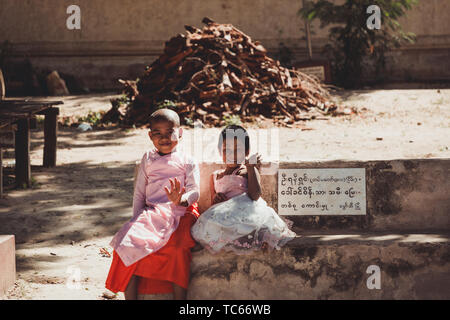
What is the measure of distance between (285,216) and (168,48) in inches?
287

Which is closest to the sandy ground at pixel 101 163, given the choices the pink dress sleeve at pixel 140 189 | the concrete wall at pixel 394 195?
the concrete wall at pixel 394 195

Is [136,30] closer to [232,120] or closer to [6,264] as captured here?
[232,120]

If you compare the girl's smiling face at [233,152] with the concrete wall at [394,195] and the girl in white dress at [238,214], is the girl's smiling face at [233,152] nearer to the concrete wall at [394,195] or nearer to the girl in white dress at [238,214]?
the girl in white dress at [238,214]

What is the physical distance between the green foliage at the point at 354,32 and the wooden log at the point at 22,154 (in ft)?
24.1

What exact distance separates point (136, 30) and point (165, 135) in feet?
37.1

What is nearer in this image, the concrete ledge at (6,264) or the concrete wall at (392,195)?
the concrete ledge at (6,264)

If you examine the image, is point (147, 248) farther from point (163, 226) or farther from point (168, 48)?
point (168, 48)

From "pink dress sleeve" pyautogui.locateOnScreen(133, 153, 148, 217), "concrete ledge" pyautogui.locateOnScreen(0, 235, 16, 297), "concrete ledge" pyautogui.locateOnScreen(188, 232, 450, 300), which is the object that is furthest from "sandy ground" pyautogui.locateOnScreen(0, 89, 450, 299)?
"concrete ledge" pyautogui.locateOnScreen(188, 232, 450, 300)

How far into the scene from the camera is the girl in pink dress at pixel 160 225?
3191 millimetres

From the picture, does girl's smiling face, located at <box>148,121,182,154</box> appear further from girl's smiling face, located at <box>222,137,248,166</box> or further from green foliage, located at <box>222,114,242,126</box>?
green foliage, located at <box>222,114,242,126</box>

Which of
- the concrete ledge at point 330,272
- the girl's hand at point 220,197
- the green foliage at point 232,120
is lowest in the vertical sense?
the concrete ledge at point 330,272

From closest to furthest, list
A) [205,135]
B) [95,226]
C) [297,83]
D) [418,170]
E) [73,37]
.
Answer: [418,170] → [95,226] → [205,135] → [297,83] → [73,37]

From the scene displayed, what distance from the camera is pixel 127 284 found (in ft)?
10.5
